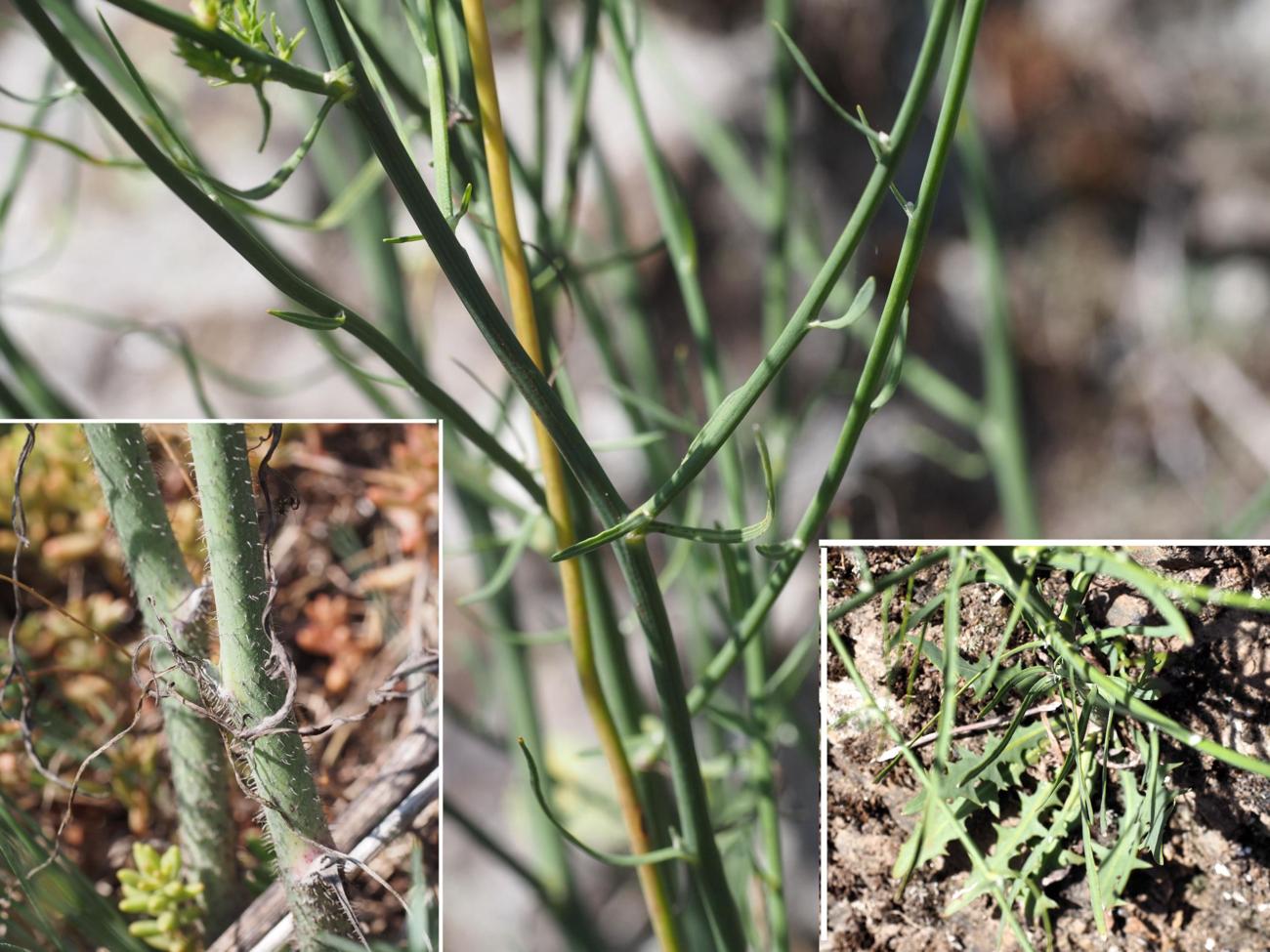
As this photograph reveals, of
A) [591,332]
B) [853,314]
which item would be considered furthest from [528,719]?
[853,314]

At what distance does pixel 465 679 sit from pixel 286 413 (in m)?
0.18

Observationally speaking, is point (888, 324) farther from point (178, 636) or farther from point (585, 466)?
point (178, 636)

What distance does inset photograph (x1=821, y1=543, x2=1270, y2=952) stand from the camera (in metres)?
0.25

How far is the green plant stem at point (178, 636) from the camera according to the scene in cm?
27

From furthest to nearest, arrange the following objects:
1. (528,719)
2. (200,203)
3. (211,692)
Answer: (528,719) → (211,692) → (200,203)

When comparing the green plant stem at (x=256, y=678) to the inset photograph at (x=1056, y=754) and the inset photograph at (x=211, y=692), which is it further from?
the inset photograph at (x=1056, y=754)

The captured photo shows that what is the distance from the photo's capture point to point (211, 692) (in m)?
0.26

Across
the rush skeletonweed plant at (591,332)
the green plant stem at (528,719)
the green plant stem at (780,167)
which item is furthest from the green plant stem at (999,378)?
the green plant stem at (528,719)

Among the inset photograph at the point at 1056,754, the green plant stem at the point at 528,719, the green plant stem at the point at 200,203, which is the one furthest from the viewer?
the green plant stem at the point at 528,719

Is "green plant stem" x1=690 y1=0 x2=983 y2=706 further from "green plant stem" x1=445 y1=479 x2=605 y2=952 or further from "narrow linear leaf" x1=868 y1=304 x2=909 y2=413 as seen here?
"green plant stem" x1=445 y1=479 x2=605 y2=952

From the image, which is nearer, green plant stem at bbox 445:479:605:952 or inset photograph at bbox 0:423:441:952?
inset photograph at bbox 0:423:441:952

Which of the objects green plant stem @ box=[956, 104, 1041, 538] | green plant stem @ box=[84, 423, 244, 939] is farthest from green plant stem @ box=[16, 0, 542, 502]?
green plant stem @ box=[956, 104, 1041, 538]

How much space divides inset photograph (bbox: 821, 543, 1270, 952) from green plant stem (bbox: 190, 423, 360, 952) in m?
0.13

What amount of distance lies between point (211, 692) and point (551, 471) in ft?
0.33
